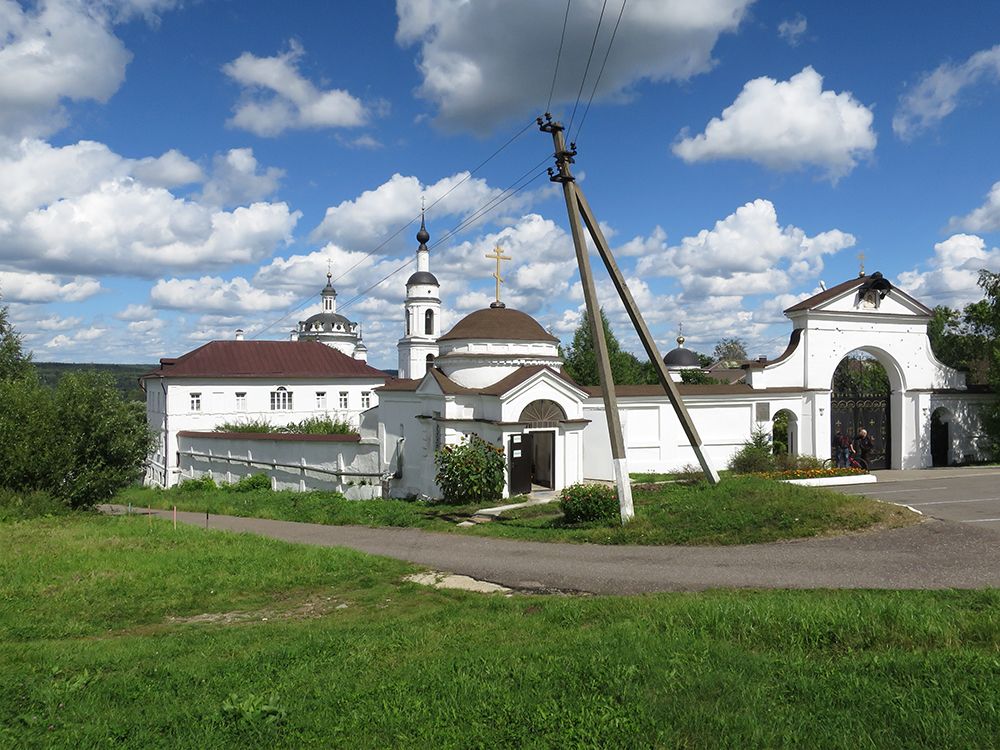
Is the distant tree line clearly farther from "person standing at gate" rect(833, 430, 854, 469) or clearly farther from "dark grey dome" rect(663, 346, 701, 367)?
"dark grey dome" rect(663, 346, 701, 367)

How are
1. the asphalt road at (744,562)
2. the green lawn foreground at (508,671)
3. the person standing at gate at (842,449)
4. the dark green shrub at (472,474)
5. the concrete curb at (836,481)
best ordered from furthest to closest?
the person standing at gate at (842,449) → the dark green shrub at (472,474) → the concrete curb at (836,481) → the asphalt road at (744,562) → the green lawn foreground at (508,671)

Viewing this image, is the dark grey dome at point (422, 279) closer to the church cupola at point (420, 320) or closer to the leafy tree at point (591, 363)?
the church cupola at point (420, 320)

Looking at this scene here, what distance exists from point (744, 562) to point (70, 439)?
1718 centimetres

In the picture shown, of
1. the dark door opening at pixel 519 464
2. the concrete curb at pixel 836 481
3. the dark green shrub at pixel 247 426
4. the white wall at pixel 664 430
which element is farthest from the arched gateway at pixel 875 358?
the dark green shrub at pixel 247 426

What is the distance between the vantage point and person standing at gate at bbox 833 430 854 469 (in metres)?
25.6

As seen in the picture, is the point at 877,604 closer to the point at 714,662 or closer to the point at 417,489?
the point at 714,662

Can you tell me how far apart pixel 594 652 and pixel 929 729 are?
2.62 metres

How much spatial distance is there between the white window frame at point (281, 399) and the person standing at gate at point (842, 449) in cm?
3662

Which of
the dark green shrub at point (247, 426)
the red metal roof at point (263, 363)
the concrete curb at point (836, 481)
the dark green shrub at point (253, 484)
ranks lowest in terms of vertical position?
the dark green shrub at point (253, 484)

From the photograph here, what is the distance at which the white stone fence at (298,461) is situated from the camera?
27.6 m

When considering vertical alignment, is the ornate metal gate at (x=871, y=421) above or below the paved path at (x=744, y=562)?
above

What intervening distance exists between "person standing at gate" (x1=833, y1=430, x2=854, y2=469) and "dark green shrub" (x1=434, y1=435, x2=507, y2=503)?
1294 cm

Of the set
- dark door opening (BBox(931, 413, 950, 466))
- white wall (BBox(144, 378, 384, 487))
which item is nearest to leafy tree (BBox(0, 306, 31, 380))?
white wall (BBox(144, 378, 384, 487))

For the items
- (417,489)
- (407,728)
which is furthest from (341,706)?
(417,489)
